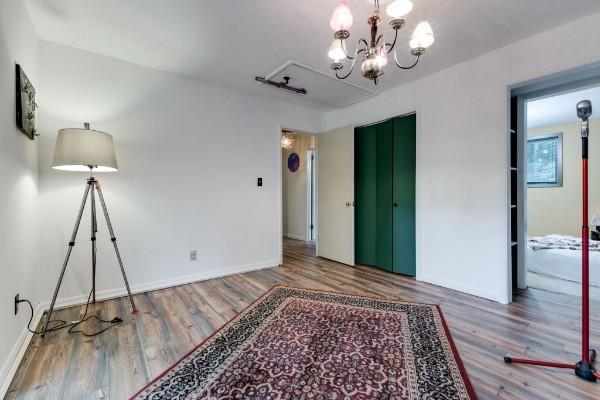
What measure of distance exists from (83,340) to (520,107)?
4530 mm

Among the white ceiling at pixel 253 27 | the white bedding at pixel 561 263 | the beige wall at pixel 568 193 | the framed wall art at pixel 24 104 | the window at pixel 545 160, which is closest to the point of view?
the framed wall art at pixel 24 104

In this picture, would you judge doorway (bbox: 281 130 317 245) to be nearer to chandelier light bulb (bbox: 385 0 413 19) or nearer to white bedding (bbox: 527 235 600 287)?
white bedding (bbox: 527 235 600 287)

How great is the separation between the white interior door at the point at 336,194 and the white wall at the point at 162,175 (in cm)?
78

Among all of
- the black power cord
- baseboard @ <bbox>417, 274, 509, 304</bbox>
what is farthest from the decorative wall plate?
the black power cord

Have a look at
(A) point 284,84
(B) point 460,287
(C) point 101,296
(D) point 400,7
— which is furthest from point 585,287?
(C) point 101,296

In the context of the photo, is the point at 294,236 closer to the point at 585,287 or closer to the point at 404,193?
the point at 404,193

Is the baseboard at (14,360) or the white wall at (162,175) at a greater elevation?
the white wall at (162,175)

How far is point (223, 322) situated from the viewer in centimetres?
218

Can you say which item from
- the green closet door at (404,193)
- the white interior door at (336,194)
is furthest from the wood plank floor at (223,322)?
the white interior door at (336,194)

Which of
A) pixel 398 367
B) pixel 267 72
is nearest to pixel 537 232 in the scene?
pixel 398 367

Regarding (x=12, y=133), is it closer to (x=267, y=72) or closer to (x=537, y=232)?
(x=267, y=72)

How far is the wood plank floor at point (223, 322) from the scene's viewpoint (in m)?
1.46

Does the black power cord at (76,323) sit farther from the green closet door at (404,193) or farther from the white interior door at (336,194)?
the green closet door at (404,193)

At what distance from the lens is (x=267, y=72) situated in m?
3.03
